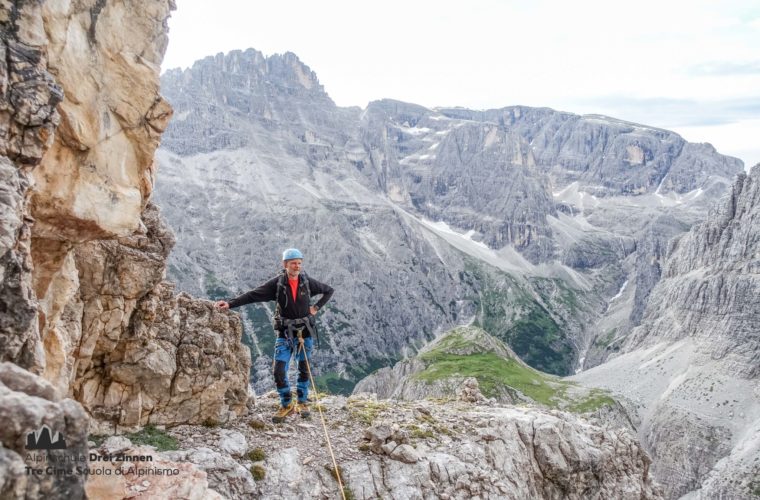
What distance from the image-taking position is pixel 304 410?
17.8 metres

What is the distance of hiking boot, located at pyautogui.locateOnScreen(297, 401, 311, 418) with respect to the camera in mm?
17688

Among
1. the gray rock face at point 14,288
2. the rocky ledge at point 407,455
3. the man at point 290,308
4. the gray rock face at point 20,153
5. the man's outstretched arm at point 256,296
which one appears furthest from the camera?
the man at point 290,308

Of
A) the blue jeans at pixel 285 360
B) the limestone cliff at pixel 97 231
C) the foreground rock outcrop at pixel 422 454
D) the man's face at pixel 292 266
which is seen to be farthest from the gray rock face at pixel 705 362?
the limestone cliff at pixel 97 231

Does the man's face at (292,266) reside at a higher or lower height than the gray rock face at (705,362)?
higher

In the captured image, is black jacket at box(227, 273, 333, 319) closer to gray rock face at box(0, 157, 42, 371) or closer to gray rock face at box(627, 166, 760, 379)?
gray rock face at box(0, 157, 42, 371)

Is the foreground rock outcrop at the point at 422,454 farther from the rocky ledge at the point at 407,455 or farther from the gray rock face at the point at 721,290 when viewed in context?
the gray rock face at the point at 721,290

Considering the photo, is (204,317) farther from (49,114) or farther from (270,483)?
(49,114)

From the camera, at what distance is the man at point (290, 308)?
15852mm

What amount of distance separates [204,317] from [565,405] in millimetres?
109021

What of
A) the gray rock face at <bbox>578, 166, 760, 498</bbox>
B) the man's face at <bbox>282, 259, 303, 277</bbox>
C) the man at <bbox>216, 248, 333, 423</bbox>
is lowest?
the gray rock face at <bbox>578, 166, 760, 498</bbox>

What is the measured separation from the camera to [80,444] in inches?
249

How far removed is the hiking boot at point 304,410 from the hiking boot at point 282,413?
0.92 ft

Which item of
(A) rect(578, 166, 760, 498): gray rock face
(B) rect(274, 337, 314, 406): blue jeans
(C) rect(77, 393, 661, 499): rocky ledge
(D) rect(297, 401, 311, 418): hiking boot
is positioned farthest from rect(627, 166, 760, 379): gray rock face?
(B) rect(274, 337, 314, 406): blue jeans

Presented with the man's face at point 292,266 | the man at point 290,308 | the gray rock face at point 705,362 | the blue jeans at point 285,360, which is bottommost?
the gray rock face at point 705,362
